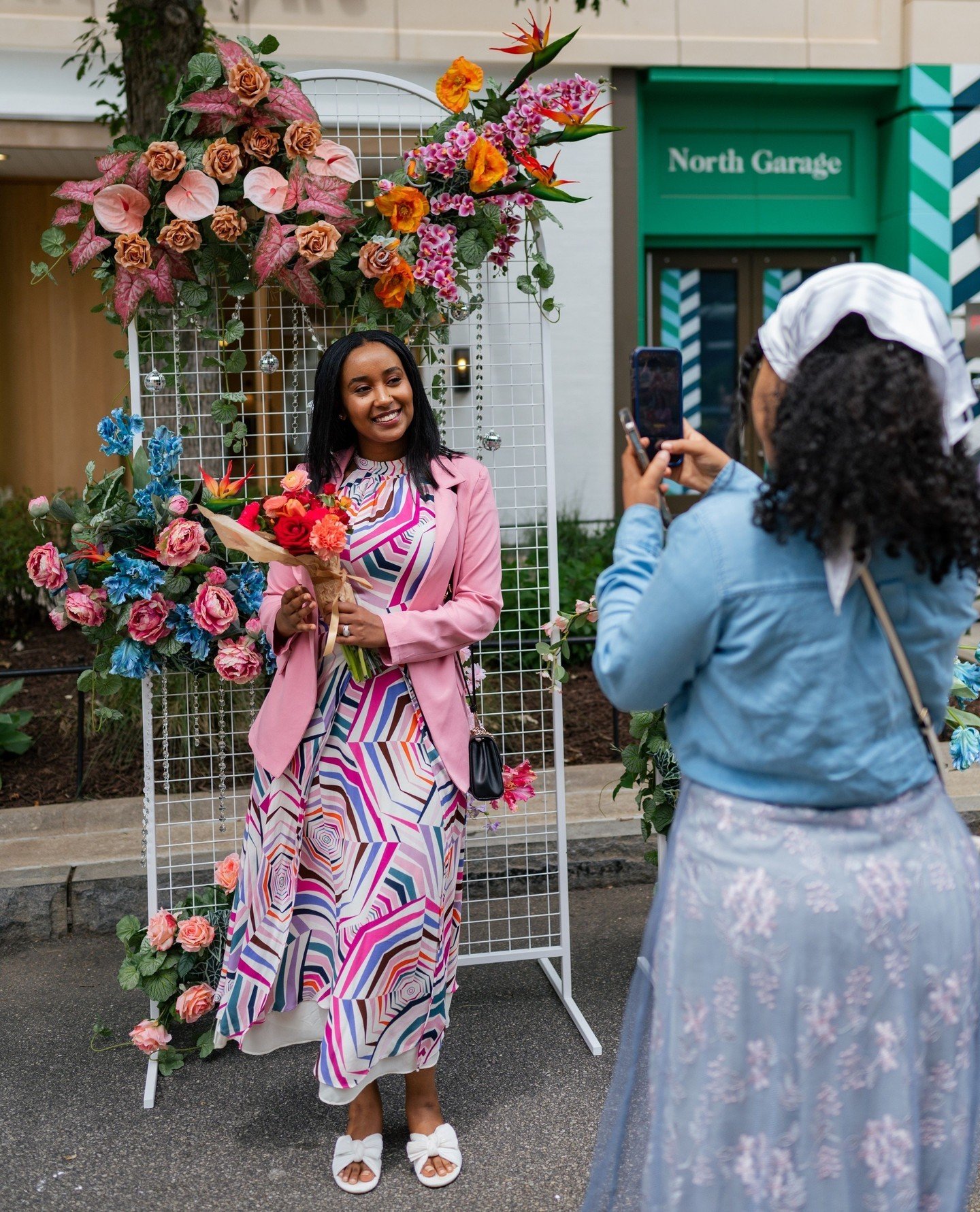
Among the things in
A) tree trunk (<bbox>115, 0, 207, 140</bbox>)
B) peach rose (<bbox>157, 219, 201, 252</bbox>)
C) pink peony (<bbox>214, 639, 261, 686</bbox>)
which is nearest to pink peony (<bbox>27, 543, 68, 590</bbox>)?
pink peony (<bbox>214, 639, 261, 686</bbox>)

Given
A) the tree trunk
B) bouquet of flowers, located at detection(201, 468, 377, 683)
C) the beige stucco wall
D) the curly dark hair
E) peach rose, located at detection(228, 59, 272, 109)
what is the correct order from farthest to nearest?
1. the beige stucco wall
2. the tree trunk
3. peach rose, located at detection(228, 59, 272, 109)
4. bouquet of flowers, located at detection(201, 468, 377, 683)
5. the curly dark hair

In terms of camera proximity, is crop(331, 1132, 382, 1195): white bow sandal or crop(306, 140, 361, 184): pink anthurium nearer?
crop(331, 1132, 382, 1195): white bow sandal

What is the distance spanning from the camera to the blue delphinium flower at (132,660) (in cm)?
334

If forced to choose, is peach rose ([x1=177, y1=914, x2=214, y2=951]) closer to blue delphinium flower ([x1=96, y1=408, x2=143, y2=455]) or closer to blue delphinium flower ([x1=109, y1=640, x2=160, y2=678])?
blue delphinium flower ([x1=109, y1=640, x2=160, y2=678])

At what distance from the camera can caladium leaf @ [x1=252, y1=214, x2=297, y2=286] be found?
3285mm

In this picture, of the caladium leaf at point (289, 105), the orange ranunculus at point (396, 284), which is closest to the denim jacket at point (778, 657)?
the orange ranunculus at point (396, 284)

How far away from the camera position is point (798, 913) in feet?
5.59

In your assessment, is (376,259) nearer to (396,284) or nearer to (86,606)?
(396,284)

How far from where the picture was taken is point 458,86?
3330 millimetres

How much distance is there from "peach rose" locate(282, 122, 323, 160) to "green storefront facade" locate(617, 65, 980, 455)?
5.45 m

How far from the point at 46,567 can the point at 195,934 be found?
1.11 meters

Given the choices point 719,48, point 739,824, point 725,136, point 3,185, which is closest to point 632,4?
point 719,48

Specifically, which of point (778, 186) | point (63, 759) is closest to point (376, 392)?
point (63, 759)

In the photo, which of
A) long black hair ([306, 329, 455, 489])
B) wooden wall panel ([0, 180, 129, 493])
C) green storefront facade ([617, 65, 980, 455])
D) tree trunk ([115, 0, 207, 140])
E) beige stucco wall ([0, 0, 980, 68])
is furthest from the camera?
wooden wall panel ([0, 180, 129, 493])
